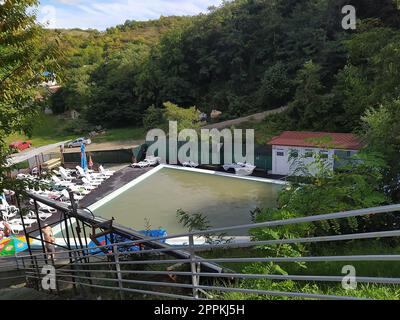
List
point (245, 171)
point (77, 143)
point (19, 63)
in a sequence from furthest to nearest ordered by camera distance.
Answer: point (77, 143), point (245, 171), point (19, 63)

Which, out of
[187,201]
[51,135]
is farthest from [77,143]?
[187,201]

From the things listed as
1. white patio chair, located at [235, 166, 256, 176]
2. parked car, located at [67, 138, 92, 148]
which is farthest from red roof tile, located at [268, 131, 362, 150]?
parked car, located at [67, 138, 92, 148]

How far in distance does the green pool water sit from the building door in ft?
10.6

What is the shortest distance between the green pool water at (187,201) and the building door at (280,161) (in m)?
3.24

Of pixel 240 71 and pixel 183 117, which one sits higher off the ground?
pixel 240 71

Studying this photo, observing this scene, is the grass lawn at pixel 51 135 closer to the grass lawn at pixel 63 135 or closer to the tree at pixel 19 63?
the grass lawn at pixel 63 135

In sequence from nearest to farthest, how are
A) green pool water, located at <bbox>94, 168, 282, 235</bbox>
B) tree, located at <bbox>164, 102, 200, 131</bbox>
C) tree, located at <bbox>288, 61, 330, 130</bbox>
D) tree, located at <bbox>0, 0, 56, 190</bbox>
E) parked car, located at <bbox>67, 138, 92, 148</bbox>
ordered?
tree, located at <bbox>0, 0, 56, 190</bbox>
green pool water, located at <bbox>94, 168, 282, 235</bbox>
tree, located at <bbox>288, 61, 330, 130</bbox>
tree, located at <bbox>164, 102, 200, 131</bbox>
parked car, located at <bbox>67, 138, 92, 148</bbox>

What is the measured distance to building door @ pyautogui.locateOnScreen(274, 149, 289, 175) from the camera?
22219 millimetres

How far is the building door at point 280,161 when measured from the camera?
22219 mm

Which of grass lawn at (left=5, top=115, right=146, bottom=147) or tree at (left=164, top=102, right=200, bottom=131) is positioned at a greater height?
tree at (left=164, top=102, right=200, bottom=131)

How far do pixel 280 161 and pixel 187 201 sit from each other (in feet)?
23.7

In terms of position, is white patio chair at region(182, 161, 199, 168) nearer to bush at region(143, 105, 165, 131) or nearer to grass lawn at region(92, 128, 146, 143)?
bush at region(143, 105, 165, 131)

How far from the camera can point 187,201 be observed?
17438mm

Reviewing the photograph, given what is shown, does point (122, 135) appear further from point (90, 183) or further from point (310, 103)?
point (310, 103)
